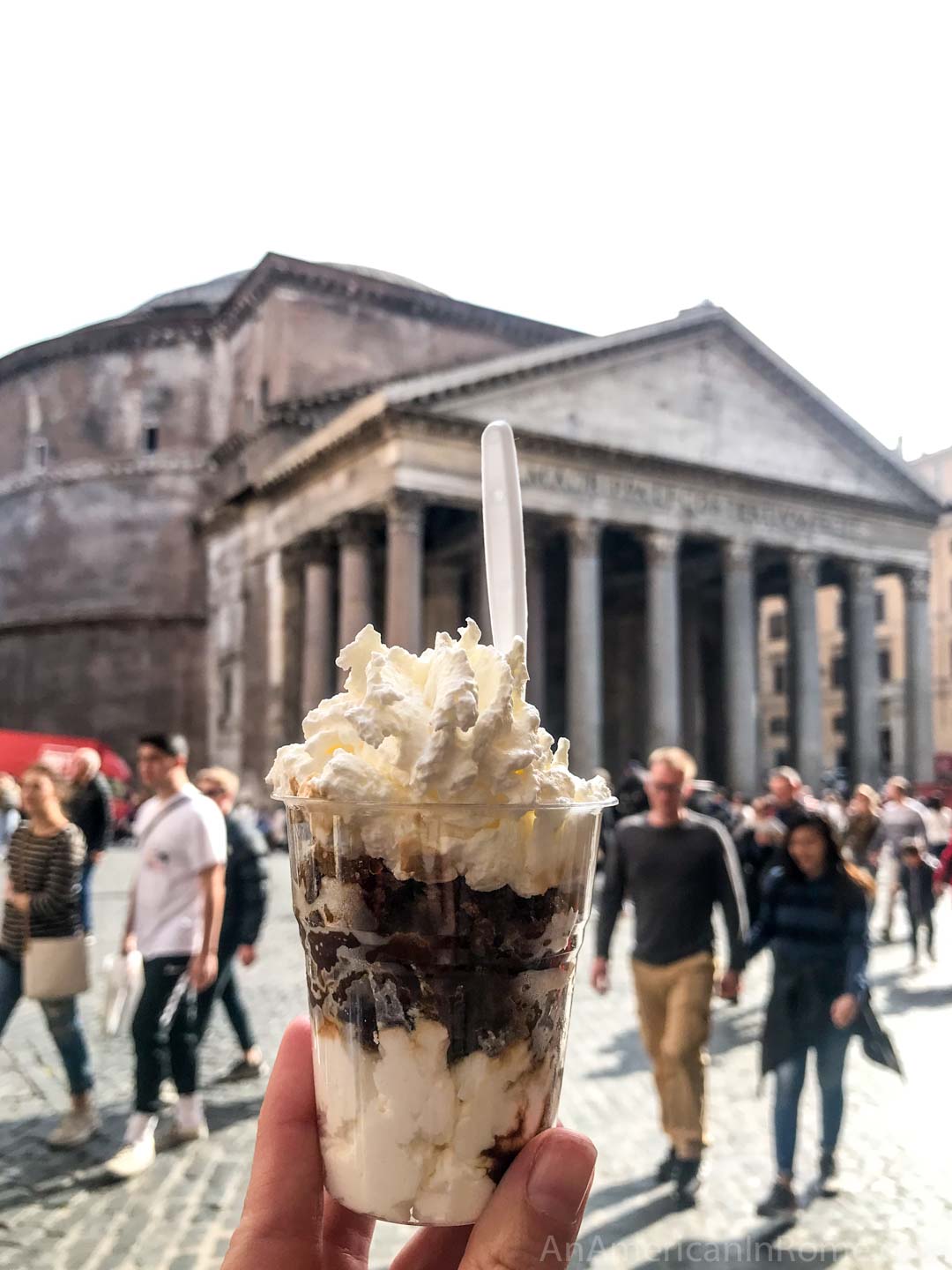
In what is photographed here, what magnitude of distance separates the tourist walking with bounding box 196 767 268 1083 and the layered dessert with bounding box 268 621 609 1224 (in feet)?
15.1

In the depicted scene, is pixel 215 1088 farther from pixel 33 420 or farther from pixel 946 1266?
pixel 33 420

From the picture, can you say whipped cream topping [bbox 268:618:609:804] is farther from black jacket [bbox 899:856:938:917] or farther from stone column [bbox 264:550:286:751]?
stone column [bbox 264:550:286:751]

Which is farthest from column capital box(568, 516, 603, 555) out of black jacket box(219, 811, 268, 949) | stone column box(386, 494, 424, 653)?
black jacket box(219, 811, 268, 949)

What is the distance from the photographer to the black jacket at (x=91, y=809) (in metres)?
7.22

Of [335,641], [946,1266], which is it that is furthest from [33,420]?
[946,1266]

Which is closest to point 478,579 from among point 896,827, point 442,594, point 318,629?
point 442,594

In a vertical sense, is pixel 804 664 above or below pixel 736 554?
below

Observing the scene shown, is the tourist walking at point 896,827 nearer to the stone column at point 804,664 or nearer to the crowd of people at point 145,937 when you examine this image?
the crowd of people at point 145,937

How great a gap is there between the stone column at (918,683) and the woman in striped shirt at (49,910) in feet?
86.6

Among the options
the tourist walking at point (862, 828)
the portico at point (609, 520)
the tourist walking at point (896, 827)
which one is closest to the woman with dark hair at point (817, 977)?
the tourist walking at point (862, 828)

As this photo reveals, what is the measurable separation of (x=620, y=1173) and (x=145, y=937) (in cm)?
239

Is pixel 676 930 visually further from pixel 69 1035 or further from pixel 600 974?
pixel 69 1035

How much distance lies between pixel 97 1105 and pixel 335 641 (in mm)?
21046

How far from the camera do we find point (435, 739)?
1392 mm
